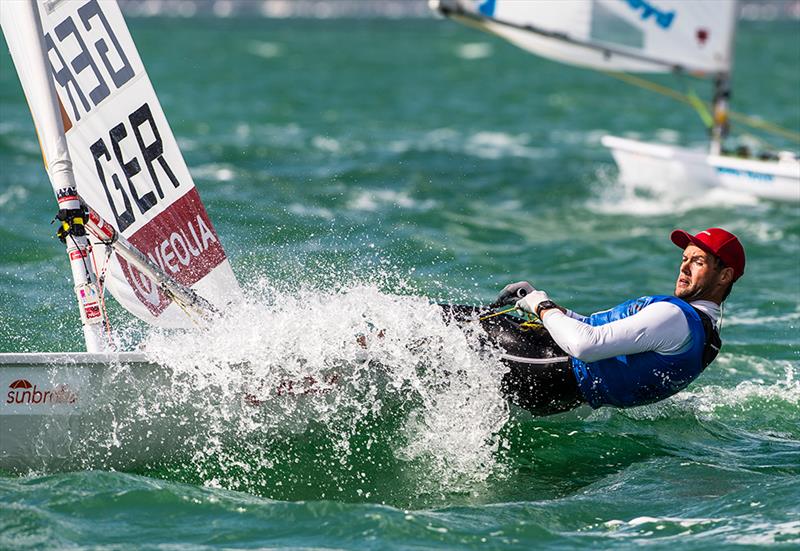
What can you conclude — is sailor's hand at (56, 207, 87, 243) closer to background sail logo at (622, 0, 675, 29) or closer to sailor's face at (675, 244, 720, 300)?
sailor's face at (675, 244, 720, 300)

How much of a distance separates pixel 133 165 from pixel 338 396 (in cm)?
130

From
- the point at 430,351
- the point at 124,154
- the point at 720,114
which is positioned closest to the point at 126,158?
the point at 124,154

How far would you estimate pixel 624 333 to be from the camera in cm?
404

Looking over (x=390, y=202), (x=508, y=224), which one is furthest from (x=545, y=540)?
(x=390, y=202)

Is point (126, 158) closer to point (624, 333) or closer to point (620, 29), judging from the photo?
point (624, 333)

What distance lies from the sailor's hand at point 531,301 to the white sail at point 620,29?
6.41 meters

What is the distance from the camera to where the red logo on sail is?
475 centimetres

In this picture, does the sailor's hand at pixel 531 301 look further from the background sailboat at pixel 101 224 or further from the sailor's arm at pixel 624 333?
the background sailboat at pixel 101 224

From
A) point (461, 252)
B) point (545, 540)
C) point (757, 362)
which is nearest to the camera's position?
point (545, 540)

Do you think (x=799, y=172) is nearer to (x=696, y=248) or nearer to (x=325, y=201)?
(x=325, y=201)

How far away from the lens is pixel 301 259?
20.4 feet

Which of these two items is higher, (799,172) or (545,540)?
(799,172)

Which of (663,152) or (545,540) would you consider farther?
(663,152)

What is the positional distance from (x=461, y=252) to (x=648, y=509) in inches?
172
